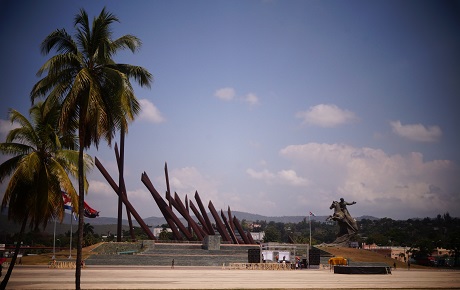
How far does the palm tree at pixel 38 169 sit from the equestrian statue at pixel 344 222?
189 ft

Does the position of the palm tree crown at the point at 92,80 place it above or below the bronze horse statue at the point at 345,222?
above

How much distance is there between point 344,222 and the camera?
239 feet

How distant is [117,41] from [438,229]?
19810cm

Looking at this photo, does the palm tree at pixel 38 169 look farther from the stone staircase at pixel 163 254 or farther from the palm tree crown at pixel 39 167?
the stone staircase at pixel 163 254

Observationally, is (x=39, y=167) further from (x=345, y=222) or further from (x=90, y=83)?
(x=345, y=222)

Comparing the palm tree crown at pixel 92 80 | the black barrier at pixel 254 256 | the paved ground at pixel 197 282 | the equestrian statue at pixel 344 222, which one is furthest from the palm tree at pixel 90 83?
the equestrian statue at pixel 344 222

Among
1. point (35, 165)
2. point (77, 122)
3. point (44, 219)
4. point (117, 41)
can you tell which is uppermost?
point (117, 41)

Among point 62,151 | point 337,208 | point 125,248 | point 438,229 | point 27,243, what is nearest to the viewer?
point 62,151

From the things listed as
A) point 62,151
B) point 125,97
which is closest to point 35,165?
point 62,151

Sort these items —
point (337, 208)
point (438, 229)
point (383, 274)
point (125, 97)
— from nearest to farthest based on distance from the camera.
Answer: point (125, 97), point (383, 274), point (337, 208), point (438, 229)

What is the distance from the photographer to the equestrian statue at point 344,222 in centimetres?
7206

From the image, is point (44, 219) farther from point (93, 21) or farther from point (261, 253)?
point (261, 253)

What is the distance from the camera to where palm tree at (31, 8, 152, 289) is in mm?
17891

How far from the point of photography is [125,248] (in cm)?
5200
